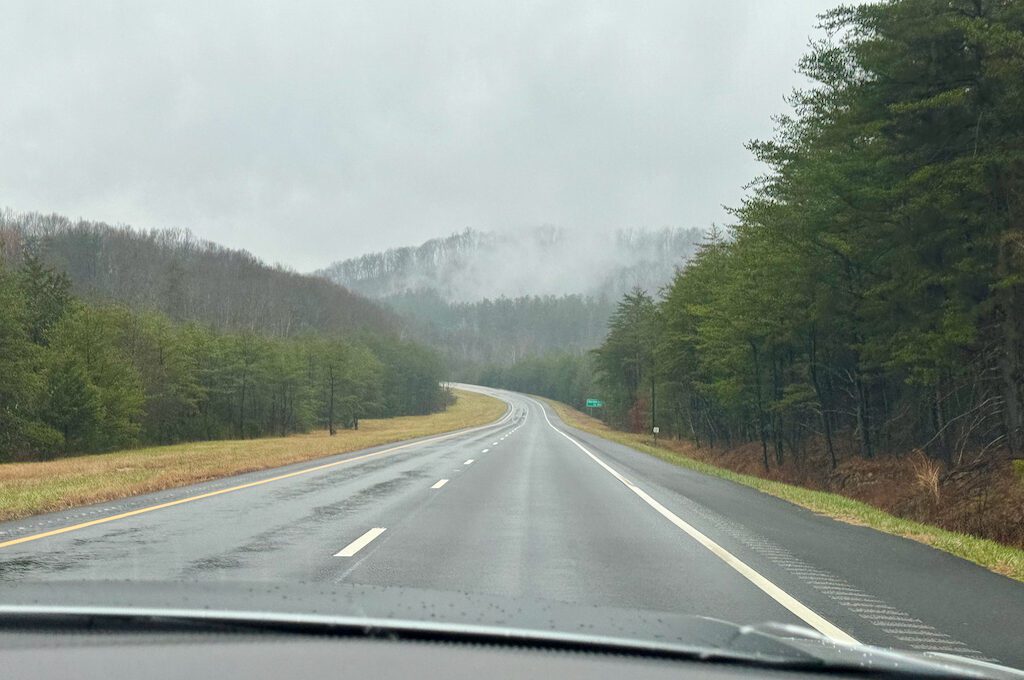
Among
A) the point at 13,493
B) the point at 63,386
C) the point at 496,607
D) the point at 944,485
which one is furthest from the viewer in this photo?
the point at 63,386

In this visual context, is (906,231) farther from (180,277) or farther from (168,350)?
(180,277)

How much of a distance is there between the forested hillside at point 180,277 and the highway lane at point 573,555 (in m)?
90.5

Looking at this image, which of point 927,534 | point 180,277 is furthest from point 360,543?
point 180,277

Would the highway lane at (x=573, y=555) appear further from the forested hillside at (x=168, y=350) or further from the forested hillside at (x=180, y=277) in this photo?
the forested hillside at (x=180, y=277)

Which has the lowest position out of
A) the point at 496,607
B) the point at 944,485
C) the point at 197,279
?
the point at 944,485

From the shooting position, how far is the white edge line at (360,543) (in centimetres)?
841

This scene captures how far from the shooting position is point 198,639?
3131 mm

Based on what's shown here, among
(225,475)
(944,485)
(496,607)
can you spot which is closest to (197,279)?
(225,475)

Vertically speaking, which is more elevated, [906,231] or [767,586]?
[906,231]

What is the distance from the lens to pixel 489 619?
353 cm

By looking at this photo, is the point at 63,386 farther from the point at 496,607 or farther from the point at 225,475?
the point at 496,607

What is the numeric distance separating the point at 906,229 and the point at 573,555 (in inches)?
651

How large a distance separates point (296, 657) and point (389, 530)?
7.41 metres

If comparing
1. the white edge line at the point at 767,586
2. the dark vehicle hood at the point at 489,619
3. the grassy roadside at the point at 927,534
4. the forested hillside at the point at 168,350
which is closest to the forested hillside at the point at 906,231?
the grassy roadside at the point at 927,534
